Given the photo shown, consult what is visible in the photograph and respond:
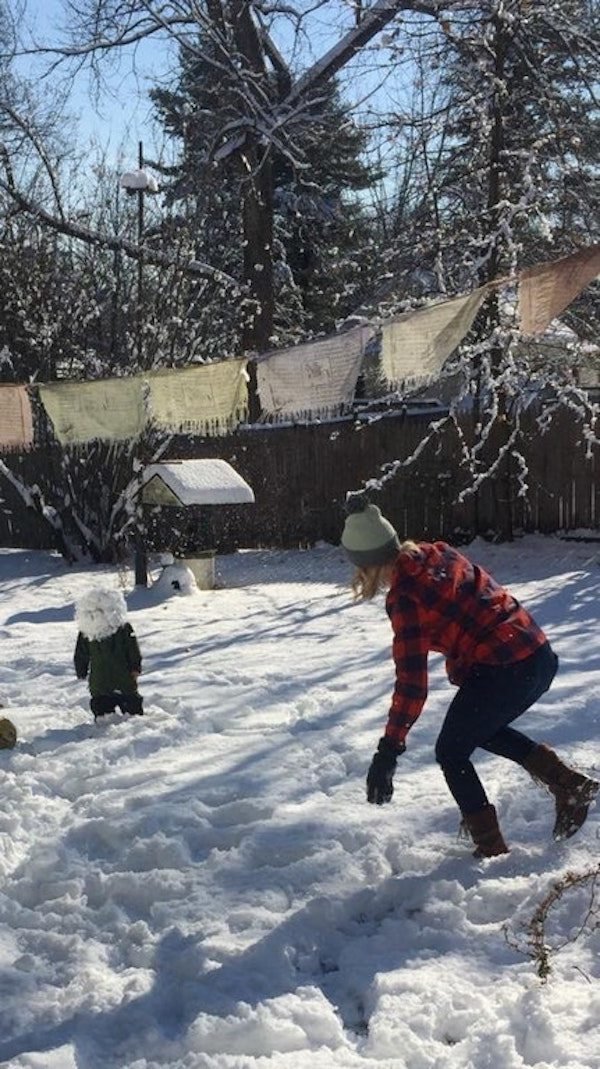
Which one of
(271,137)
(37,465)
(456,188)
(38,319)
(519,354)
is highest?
(271,137)

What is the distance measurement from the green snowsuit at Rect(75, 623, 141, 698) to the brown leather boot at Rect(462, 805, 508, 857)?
8.52ft

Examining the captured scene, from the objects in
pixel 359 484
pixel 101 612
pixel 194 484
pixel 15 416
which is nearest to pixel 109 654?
pixel 101 612

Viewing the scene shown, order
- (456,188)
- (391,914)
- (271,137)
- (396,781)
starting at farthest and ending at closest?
(271,137) < (456,188) < (396,781) < (391,914)

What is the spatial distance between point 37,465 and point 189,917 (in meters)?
12.2

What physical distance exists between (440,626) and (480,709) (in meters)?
0.32

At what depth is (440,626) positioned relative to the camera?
343 cm

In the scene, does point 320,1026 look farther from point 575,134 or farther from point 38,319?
point 38,319

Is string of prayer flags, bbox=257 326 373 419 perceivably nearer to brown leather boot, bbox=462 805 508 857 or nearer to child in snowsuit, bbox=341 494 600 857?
child in snowsuit, bbox=341 494 600 857

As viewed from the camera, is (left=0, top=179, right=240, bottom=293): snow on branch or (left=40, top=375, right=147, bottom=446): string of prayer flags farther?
(left=0, top=179, right=240, bottom=293): snow on branch

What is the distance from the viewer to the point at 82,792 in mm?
4520

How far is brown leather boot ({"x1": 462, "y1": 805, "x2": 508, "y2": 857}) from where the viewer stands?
11.5 feet

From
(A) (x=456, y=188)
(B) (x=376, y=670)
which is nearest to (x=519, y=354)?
(A) (x=456, y=188)

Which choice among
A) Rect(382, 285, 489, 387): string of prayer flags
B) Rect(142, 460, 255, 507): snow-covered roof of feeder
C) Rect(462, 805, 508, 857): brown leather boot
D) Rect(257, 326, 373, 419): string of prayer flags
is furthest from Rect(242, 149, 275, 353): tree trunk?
Rect(462, 805, 508, 857): brown leather boot

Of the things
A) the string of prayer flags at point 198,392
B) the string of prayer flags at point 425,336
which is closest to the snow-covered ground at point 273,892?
the string of prayer flags at point 425,336
